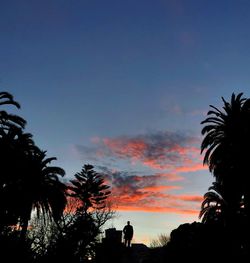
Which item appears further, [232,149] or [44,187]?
[44,187]

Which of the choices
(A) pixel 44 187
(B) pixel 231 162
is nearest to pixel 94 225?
(A) pixel 44 187

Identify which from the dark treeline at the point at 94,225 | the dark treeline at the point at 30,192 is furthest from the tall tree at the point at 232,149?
the dark treeline at the point at 30,192

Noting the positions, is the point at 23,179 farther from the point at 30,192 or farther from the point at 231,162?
the point at 231,162

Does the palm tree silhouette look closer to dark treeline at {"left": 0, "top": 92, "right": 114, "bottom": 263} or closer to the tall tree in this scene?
dark treeline at {"left": 0, "top": 92, "right": 114, "bottom": 263}

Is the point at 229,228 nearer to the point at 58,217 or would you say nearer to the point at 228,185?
the point at 228,185

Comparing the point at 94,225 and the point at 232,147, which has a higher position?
the point at 232,147

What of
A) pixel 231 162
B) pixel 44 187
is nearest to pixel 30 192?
pixel 44 187

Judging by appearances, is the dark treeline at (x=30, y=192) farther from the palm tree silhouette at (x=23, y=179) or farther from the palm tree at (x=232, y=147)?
the palm tree at (x=232, y=147)

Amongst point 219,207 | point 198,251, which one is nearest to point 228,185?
point 219,207

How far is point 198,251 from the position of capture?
18703 mm

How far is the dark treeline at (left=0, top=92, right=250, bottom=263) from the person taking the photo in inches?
701

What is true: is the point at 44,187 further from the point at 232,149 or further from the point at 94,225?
the point at 232,149

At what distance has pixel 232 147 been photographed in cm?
3200

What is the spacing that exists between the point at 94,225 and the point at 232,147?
1450 cm
